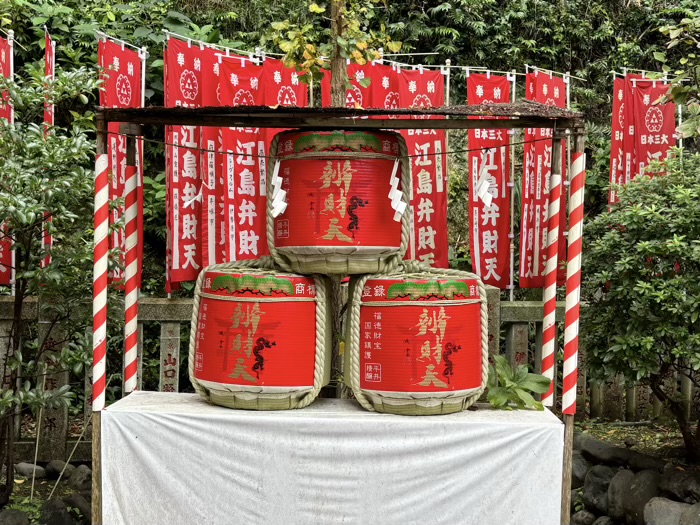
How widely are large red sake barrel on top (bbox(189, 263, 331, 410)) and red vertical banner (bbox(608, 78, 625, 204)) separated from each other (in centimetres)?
483

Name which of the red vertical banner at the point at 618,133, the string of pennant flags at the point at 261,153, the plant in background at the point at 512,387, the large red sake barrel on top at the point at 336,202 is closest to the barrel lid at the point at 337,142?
the large red sake barrel on top at the point at 336,202

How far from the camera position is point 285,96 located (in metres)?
7.07

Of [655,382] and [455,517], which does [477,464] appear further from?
[655,382]

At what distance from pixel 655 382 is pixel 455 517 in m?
2.69

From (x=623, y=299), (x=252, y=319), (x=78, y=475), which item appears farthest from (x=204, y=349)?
(x=623, y=299)

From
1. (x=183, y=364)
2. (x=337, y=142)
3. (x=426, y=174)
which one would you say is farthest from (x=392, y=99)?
(x=183, y=364)

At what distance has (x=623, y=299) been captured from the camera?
6051 mm

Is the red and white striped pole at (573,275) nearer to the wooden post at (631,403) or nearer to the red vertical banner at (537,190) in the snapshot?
the red vertical banner at (537,190)

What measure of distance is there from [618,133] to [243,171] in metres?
4.10

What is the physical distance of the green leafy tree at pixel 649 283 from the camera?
5668mm

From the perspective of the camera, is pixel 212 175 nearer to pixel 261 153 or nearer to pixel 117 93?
pixel 261 153

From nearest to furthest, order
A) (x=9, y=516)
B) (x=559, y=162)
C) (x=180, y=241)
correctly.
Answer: (x=559, y=162)
(x=9, y=516)
(x=180, y=241)

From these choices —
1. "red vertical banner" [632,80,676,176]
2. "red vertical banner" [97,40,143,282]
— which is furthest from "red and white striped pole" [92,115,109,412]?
"red vertical banner" [632,80,676,176]

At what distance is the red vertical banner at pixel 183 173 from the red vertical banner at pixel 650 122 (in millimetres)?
4628
